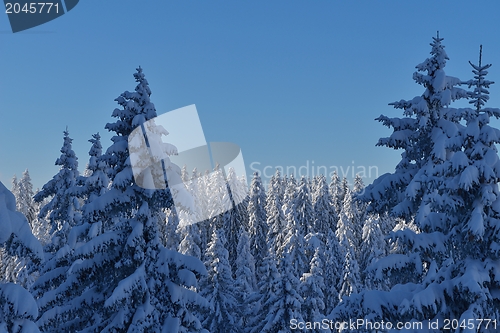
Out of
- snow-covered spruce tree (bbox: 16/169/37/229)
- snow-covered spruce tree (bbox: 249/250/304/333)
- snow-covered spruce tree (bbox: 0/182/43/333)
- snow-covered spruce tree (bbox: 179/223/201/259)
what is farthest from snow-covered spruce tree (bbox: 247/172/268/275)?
Answer: snow-covered spruce tree (bbox: 0/182/43/333)

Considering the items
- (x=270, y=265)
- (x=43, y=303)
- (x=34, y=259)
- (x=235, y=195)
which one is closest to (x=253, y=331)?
(x=270, y=265)

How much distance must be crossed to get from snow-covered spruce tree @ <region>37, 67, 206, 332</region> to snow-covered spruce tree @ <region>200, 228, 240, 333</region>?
15.2 meters

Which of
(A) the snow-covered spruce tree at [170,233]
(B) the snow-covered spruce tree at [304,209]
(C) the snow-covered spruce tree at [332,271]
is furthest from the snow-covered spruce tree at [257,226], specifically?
(C) the snow-covered spruce tree at [332,271]

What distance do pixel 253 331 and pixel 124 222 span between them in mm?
14922

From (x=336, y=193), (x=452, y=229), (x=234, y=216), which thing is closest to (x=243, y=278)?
(x=234, y=216)

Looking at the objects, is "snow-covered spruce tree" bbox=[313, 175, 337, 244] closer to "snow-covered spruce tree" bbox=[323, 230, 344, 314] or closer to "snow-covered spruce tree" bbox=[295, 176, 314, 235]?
"snow-covered spruce tree" bbox=[295, 176, 314, 235]

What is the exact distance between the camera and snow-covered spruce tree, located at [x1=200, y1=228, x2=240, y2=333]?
28.2 m

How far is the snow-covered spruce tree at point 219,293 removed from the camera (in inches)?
1110

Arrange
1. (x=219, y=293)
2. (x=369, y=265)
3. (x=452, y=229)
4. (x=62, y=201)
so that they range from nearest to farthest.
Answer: (x=452, y=229) → (x=369, y=265) → (x=62, y=201) → (x=219, y=293)

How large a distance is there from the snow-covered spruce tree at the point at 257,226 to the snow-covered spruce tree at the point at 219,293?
941 inches

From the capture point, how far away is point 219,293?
2841cm

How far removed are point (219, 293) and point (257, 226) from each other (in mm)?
26668

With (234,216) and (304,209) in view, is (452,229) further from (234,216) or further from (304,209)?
(304,209)

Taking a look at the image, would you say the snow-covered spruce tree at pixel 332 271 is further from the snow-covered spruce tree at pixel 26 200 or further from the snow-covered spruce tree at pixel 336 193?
the snow-covered spruce tree at pixel 26 200
